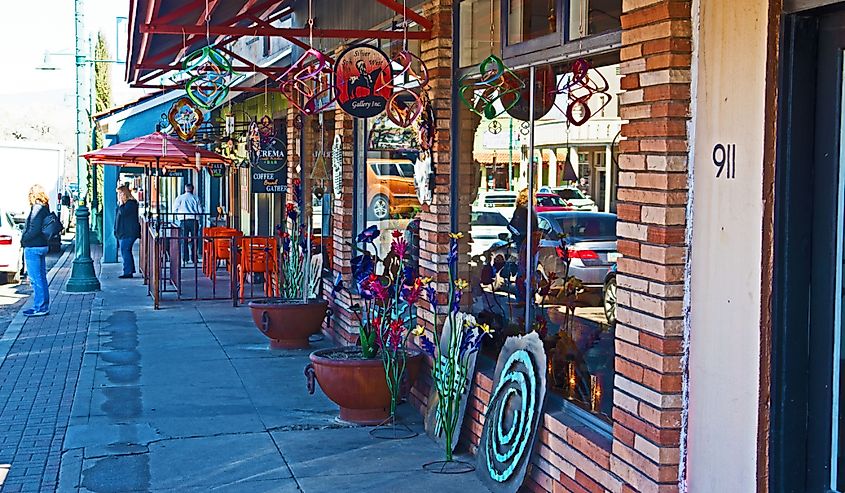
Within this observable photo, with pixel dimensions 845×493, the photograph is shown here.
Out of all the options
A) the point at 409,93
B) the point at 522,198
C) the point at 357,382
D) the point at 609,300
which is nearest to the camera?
the point at 609,300

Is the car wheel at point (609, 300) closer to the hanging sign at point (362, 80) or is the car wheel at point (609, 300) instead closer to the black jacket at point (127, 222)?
the hanging sign at point (362, 80)

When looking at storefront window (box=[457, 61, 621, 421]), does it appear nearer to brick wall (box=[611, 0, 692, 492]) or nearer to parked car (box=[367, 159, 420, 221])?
brick wall (box=[611, 0, 692, 492])

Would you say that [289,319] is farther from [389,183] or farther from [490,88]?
[490,88]

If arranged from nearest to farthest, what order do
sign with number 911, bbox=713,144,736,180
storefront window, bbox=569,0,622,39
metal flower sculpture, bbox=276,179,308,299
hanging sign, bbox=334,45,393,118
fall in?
sign with number 911, bbox=713,144,736,180 → storefront window, bbox=569,0,622,39 → hanging sign, bbox=334,45,393,118 → metal flower sculpture, bbox=276,179,308,299

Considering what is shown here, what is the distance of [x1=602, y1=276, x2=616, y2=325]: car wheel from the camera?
6059mm

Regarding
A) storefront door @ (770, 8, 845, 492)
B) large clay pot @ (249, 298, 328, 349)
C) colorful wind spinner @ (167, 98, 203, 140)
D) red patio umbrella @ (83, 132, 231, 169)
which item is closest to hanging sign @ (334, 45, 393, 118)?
colorful wind spinner @ (167, 98, 203, 140)

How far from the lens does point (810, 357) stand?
392 centimetres

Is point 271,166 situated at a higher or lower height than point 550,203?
higher

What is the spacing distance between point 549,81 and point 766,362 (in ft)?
9.71

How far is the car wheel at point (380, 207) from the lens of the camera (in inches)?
414

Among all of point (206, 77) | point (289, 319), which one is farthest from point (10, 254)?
point (206, 77)

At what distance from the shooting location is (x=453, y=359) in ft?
22.9

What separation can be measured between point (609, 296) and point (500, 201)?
1.29m

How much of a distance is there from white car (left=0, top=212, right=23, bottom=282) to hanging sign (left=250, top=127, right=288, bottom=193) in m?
6.20
